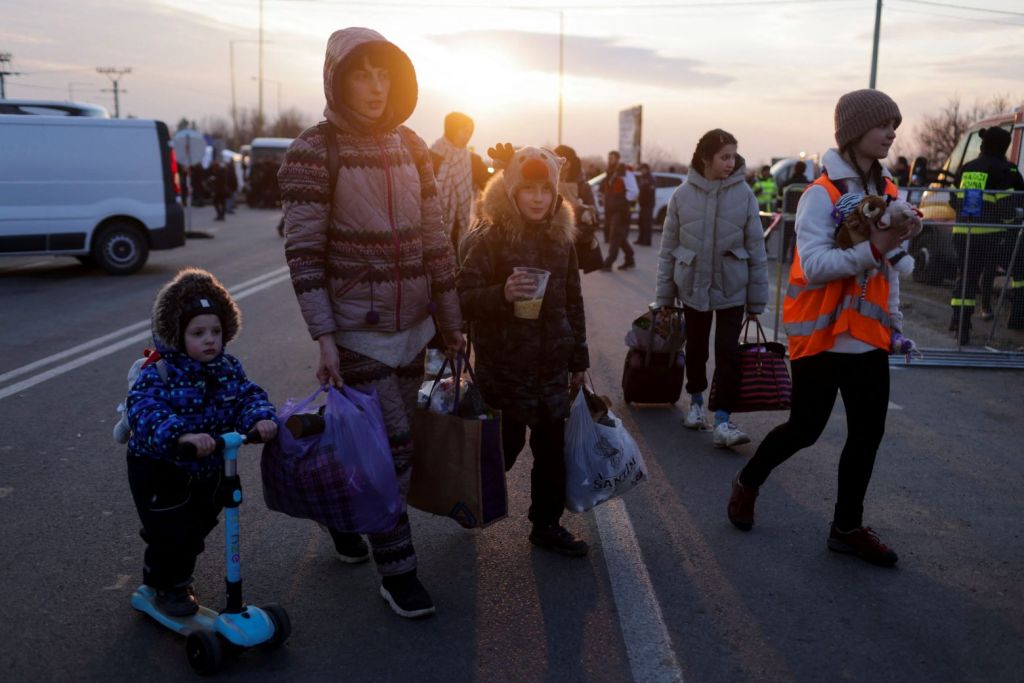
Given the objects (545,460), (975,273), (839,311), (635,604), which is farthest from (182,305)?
(975,273)

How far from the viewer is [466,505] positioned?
3.66 meters

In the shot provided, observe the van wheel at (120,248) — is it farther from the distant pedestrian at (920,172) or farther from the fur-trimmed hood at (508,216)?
the distant pedestrian at (920,172)

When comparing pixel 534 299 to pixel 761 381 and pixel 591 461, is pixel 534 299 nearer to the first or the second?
pixel 591 461

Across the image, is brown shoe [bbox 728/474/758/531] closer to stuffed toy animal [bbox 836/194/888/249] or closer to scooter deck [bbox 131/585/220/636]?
stuffed toy animal [bbox 836/194/888/249]

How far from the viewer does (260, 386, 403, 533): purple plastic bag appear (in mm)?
3293

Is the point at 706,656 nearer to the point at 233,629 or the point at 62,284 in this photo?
the point at 233,629

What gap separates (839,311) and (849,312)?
0.04 meters

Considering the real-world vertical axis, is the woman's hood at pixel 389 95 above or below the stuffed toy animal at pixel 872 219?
above

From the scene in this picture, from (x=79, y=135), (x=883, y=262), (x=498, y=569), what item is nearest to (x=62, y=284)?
(x=79, y=135)

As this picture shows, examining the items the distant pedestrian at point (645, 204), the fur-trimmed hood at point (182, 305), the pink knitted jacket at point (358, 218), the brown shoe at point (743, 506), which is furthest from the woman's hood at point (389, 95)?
the distant pedestrian at point (645, 204)

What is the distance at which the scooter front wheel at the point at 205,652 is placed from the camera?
310 cm

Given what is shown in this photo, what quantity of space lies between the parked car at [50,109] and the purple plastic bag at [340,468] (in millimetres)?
12702

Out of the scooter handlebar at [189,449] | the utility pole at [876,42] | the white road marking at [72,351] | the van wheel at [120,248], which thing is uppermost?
the utility pole at [876,42]

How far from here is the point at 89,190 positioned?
14.2 meters
